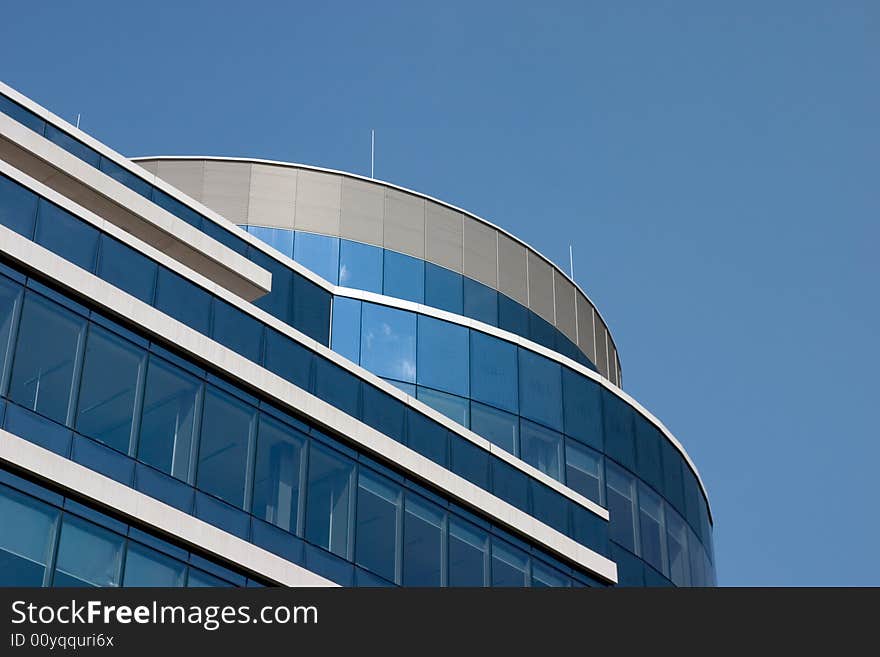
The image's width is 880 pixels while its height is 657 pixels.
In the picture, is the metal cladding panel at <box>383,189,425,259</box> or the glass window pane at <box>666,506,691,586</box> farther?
the metal cladding panel at <box>383,189,425,259</box>

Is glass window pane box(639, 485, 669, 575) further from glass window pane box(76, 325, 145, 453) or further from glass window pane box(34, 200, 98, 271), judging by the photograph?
glass window pane box(34, 200, 98, 271)

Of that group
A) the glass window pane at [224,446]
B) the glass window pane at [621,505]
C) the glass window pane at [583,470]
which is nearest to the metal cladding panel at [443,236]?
the glass window pane at [583,470]

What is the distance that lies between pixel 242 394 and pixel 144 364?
8.71ft

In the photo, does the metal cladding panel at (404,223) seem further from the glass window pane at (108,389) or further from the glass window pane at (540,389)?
the glass window pane at (108,389)

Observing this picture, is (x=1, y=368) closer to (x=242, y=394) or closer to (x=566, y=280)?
(x=242, y=394)

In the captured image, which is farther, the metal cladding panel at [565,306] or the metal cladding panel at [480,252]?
the metal cladding panel at [565,306]

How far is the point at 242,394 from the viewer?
3369 cm

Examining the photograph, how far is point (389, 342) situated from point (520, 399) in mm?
3979

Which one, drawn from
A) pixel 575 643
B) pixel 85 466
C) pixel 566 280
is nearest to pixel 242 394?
pixel 85 466

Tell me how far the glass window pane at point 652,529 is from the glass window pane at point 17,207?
2222cm

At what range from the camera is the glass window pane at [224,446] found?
3222cm

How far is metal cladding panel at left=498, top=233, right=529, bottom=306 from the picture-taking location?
50.5 meters

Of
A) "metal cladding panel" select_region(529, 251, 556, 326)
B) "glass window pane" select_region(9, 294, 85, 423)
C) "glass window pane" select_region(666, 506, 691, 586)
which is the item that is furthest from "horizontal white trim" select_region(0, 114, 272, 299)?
"glass window pane" select_region(666, 506, 691, 586)

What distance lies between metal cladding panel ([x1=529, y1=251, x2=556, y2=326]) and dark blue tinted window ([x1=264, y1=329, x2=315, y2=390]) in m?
16.3
